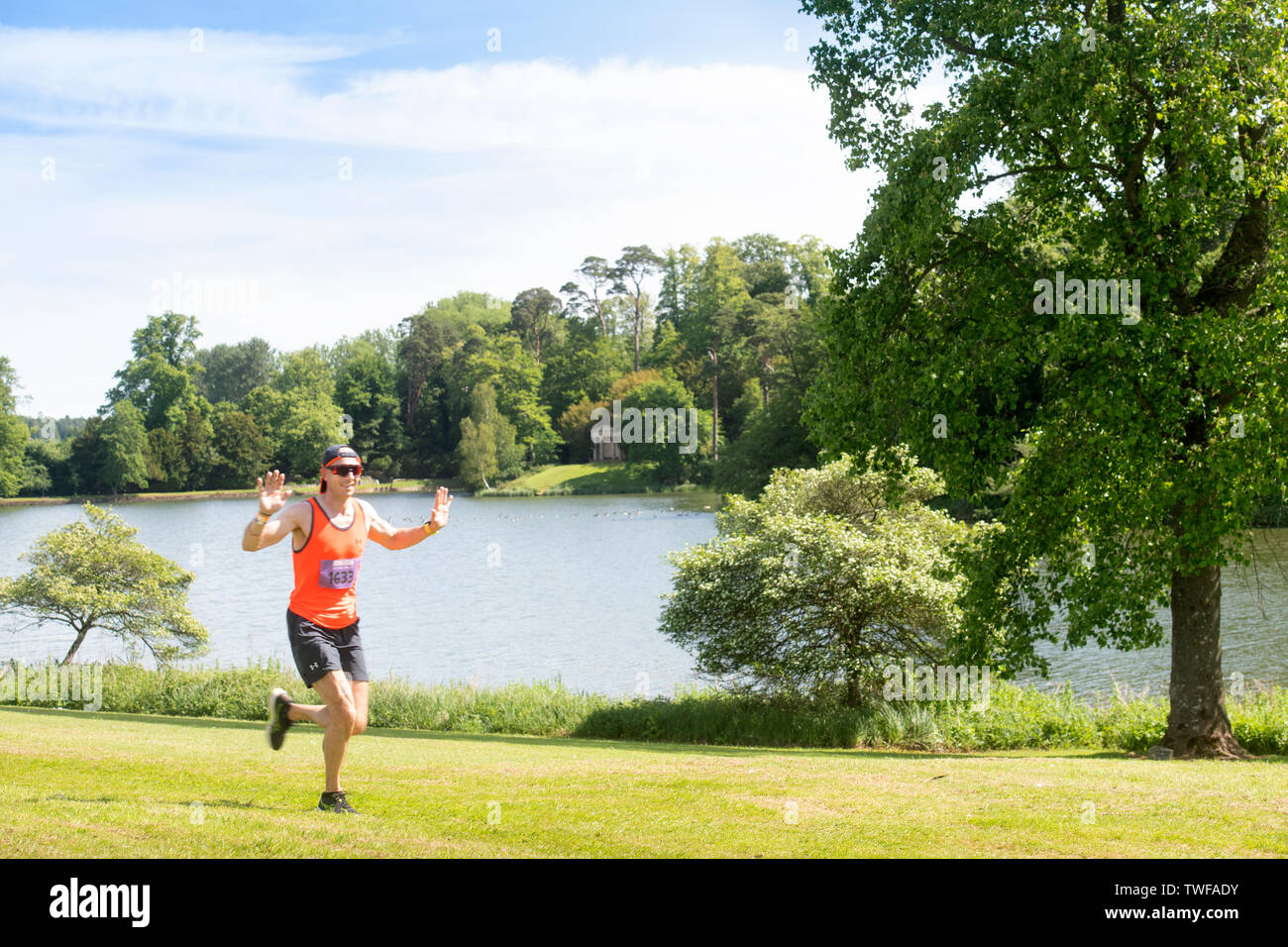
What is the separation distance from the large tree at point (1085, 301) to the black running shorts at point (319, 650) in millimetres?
10028

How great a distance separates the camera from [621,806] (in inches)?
334

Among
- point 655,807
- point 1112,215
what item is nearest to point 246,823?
point 655,807

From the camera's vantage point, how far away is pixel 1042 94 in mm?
14086

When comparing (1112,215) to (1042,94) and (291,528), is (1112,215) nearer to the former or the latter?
(1042,94)

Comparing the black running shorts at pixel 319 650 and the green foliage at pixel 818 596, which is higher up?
the black running shorts at pixel 319 650

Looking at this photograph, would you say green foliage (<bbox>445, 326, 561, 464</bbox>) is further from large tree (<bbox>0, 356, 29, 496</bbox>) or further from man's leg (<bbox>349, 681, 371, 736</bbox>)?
man's leg (<bbox>349, 681, 371, 736</bbox>)

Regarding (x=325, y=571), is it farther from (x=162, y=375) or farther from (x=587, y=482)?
(x=162, y=375)

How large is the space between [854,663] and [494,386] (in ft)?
342

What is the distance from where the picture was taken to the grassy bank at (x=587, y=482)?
100688mm

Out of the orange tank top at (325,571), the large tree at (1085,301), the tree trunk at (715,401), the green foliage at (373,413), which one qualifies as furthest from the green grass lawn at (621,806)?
the green foliage at (373,413)
